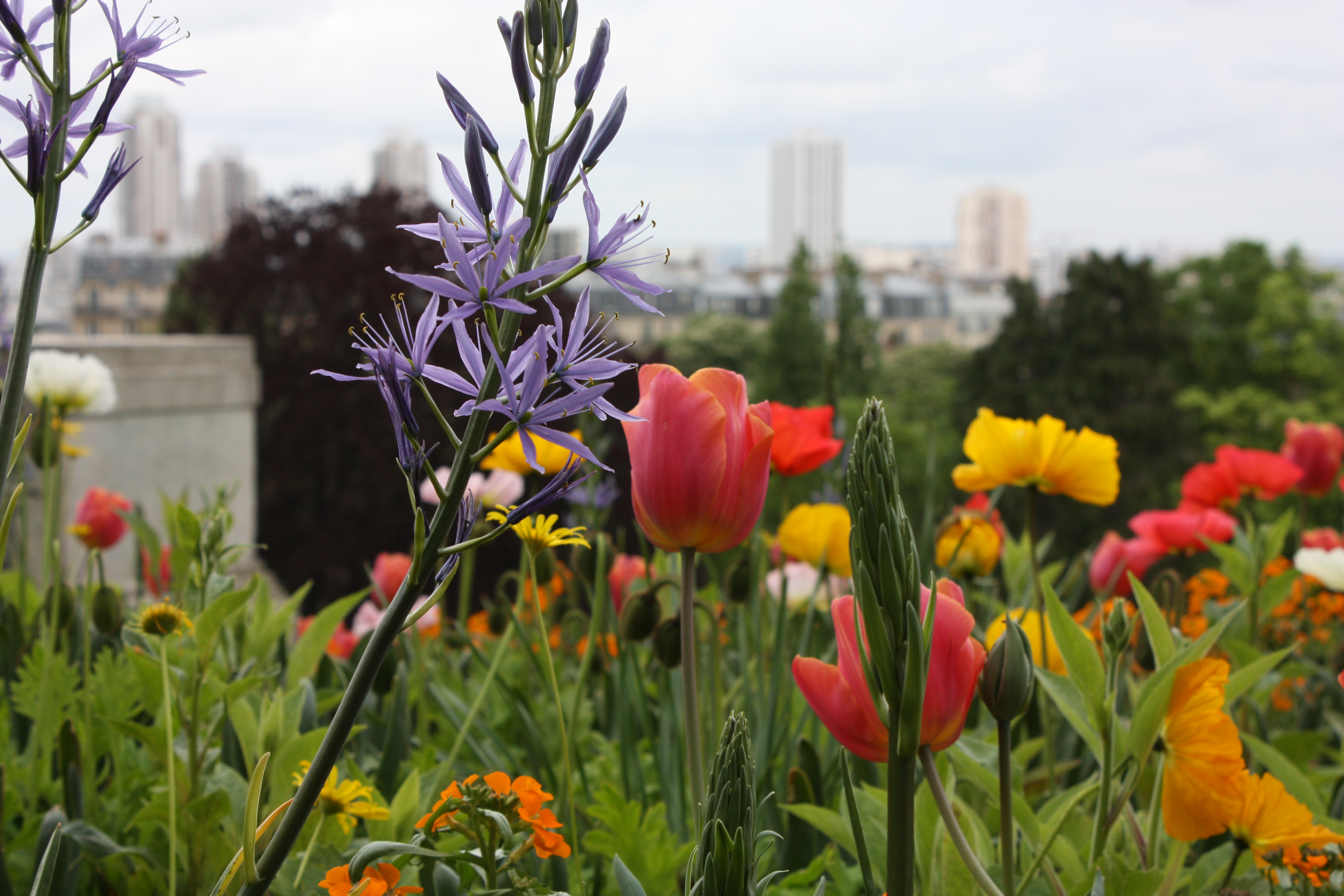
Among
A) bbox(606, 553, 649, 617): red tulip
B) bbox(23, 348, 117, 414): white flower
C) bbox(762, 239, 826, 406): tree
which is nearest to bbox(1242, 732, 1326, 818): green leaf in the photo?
bbox(606, 553, 649, 617): red tulip

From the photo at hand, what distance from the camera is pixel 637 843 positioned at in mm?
905

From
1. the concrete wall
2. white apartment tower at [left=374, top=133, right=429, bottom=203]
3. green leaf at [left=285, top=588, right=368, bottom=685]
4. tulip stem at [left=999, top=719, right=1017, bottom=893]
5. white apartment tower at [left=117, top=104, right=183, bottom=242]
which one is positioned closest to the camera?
tulip stem at [left=999, top=719, right=1017, bottom=893]

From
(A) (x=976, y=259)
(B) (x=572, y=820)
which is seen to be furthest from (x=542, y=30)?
(A) (x=976, y=259)

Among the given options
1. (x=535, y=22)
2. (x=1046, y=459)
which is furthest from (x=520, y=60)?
(x=1046, y=459)

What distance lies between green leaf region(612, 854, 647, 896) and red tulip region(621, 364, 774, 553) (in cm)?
27

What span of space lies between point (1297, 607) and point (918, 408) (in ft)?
108

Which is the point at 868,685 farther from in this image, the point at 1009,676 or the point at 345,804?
the point at 345,804

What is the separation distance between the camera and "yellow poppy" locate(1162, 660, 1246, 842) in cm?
75

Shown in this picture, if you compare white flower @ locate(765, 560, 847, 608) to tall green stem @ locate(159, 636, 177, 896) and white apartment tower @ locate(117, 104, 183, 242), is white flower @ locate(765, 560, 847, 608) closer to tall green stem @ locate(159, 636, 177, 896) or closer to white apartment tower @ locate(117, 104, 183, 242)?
tall green stem @ locate(159, 636, 177, 896)

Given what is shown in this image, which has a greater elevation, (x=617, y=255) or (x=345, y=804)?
(x=617, y=255)

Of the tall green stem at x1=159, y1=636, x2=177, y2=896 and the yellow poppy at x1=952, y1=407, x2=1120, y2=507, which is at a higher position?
the yellow poppy at x1=952, y1=407, x2=1120, y2=507

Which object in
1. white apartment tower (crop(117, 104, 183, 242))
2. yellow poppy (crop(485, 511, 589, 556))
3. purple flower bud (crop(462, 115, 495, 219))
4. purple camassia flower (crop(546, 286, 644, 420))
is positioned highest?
white apartment tower (crop(117, 104, 183, 242))

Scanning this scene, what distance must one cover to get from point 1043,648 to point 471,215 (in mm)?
864

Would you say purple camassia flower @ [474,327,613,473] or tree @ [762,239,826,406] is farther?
tree @ [762,239,826,406]
